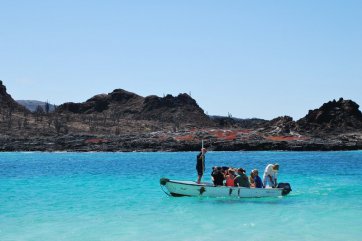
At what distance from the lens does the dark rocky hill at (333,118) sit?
411 feet

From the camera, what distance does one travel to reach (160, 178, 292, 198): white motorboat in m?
25.5

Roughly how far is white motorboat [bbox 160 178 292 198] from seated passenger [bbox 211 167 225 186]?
2.07ft

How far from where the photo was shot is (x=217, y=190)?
25.7 m

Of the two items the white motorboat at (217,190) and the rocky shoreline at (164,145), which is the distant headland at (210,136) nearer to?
the rocky shoreline at (164,145)

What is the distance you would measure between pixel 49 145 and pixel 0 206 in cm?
8670

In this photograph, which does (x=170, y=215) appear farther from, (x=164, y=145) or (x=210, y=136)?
(x=210, y=136)

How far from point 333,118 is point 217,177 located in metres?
108

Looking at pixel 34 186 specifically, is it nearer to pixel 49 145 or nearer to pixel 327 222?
pixel 327 222

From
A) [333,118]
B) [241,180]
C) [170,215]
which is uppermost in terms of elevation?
[333,118]

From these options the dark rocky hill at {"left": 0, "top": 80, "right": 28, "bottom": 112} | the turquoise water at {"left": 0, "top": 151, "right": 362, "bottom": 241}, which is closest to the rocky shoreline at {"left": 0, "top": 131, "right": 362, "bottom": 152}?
the dark rocky hill at {"left": 0, "top": 80, "right": 28, "bottom": 112}

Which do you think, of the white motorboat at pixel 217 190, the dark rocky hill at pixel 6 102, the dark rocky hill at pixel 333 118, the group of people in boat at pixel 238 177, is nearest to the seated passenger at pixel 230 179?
the group of people in boat at pixel 238 177

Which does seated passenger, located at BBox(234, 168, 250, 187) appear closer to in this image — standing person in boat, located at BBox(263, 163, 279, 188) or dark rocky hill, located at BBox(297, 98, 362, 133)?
standing person in boat, located at BBox(263, 163, 279, 188)

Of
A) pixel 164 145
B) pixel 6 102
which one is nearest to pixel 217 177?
pixel 164 145

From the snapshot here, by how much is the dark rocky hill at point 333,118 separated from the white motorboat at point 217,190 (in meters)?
101
